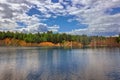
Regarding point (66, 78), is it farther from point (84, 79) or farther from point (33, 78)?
point (33, 78)

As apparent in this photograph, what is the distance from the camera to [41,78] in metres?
34.9

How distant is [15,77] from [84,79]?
38.1 ft

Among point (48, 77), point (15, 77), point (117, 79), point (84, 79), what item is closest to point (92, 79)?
point (84, 79)

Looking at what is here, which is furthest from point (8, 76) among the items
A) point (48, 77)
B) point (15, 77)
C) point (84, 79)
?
point (84, 79)

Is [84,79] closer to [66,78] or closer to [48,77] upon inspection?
[66,78]

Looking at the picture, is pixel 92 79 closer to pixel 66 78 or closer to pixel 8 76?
pixel 66 78

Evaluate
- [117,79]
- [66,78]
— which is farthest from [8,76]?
[117,79]

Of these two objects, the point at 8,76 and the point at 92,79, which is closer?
the point at 92,79

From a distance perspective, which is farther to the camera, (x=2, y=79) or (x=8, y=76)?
(x=8, y=76)

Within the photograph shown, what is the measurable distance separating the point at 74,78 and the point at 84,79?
180 centimetres

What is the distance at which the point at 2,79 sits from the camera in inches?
1344

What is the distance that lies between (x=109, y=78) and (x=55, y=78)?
8.94 m

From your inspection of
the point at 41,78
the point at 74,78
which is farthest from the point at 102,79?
the point at 41,78

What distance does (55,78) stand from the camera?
34.9 meters
